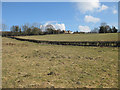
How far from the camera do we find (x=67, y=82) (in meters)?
5.82

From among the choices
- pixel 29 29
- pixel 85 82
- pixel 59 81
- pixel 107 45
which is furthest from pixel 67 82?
pixel 29 29

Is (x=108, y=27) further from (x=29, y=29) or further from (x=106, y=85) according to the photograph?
(x=106, y=85)

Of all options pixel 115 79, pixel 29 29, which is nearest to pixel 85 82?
pixel 115 79

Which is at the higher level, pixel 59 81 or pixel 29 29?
pixel 29 29

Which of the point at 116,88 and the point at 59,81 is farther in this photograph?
the point at 59,81

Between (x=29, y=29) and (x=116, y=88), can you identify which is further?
(x=29, y=29)

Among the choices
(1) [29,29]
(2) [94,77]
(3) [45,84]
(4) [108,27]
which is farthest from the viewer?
(1) [29,29]

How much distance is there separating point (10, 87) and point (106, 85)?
15.9ft

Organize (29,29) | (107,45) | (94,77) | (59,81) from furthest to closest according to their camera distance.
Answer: (29,29) → (107,45) → (94,77) → (59,81)

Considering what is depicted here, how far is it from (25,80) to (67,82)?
2.39 m

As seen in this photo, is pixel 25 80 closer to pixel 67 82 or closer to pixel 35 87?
pixel 35 87

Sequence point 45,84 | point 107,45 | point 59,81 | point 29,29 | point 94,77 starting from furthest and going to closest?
point 29,29 → point 107,45 → point 94,77 → point 59,81 → point 45,84

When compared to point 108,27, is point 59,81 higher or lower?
lower

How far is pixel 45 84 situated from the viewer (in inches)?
220
